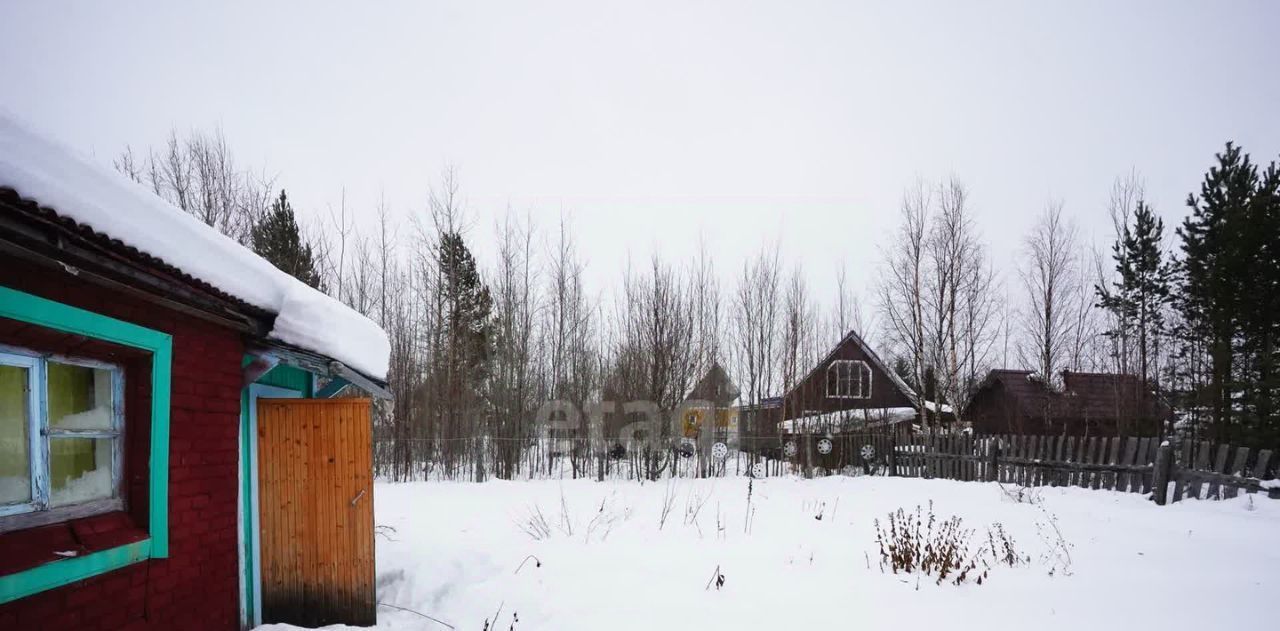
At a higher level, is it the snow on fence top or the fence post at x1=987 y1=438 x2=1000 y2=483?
the snow on fence top

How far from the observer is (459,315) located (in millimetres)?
17000

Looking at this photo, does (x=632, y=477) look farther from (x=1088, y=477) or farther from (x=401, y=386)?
(x=1088, y=477)

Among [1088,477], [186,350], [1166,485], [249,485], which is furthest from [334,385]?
[1088,477]

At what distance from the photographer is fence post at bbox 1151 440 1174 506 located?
29.9 feet

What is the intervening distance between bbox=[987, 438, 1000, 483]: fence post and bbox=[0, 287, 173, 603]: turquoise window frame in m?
14.1

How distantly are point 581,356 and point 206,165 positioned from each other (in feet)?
35.5

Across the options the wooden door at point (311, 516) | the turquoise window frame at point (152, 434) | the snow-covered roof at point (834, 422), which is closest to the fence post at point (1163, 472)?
the snow-covered roof at point (834, 422)

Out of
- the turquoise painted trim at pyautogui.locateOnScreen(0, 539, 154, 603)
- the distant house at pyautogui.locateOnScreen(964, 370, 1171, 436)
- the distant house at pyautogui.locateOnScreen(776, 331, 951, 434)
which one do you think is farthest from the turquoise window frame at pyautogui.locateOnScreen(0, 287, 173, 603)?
the distant house at pyautogui.locateOnScreen(964, 370, 1171, 436)

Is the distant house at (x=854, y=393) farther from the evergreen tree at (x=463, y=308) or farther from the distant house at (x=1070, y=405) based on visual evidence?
the evergreen tree at (x=463, y=308)

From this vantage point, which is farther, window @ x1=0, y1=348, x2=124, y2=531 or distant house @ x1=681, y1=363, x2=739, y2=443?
distant house @ x1=681, y1=363, x2=739, y2=443

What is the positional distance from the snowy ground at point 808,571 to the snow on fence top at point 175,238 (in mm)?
2513

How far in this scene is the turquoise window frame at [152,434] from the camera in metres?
2.71

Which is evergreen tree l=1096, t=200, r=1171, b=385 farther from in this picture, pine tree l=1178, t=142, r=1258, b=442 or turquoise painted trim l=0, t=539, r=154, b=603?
turquoise painted trim l=0, t=539, r=154, b=603

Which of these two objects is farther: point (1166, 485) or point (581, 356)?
point (581, 356)
